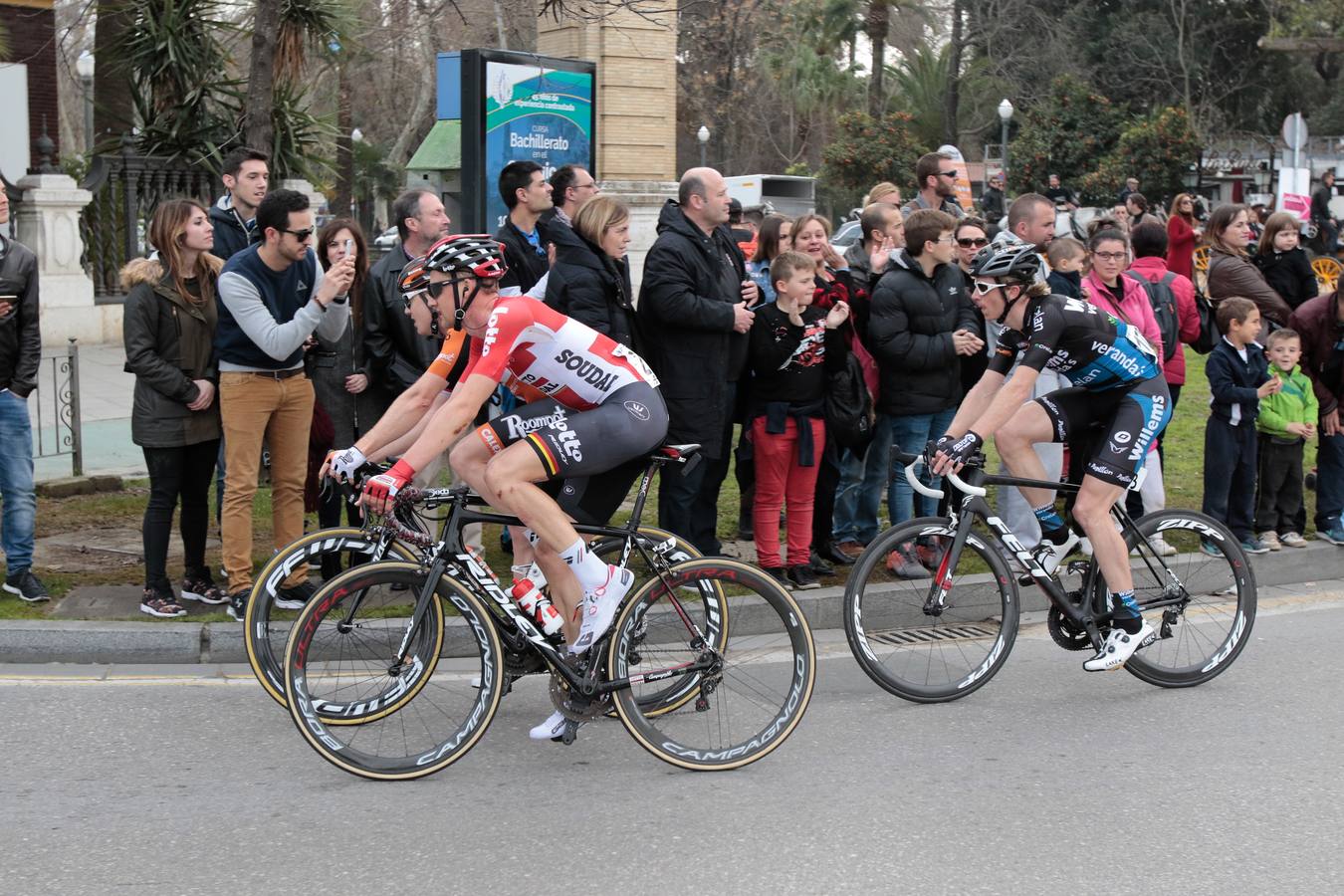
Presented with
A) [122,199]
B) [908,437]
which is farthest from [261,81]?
[122,199]

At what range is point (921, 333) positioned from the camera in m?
8.31

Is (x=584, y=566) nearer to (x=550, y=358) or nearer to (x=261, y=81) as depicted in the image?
(x=550, y=358)

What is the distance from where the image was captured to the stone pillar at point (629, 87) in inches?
858

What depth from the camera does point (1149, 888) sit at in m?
4.47

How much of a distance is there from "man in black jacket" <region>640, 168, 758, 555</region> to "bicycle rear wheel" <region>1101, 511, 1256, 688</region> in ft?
7.26

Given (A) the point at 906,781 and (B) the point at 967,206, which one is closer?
(A) the point at 906,781

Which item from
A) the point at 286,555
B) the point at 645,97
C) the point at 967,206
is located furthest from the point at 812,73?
the point at 286,555

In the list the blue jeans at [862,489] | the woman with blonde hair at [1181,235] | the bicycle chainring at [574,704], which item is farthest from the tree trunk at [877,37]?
the bicycle chainring at [574,704]

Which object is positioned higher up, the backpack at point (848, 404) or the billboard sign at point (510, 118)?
the billboard sign at point (510, 118)

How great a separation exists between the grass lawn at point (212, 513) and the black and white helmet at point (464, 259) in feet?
8.94

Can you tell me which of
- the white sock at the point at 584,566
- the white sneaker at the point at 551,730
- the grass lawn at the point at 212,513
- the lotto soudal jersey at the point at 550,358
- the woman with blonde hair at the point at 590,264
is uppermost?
the woman with blonde hair at the point at 590,264

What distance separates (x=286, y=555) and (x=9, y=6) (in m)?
23.3

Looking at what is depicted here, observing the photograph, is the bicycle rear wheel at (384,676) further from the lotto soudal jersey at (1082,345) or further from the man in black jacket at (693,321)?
the lotto soudal jersey at (1082,345)

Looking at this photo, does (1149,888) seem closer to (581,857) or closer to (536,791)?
(581,857)
